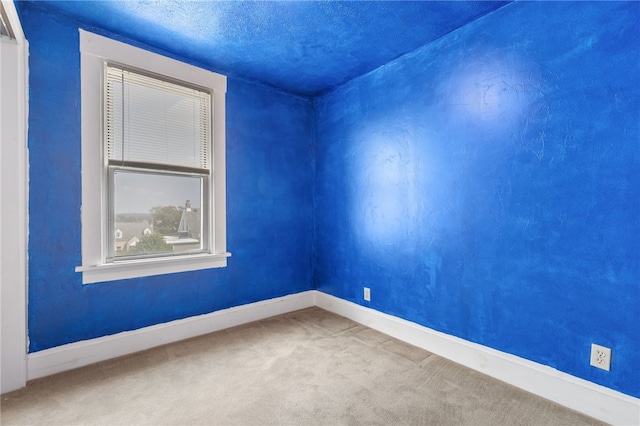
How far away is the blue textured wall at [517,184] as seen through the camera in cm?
166

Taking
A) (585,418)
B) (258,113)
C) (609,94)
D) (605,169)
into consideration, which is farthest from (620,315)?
(258,113)

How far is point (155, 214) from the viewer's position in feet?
8.68

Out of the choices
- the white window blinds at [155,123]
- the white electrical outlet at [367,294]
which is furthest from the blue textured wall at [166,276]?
the white electrical outlet at [367,294]

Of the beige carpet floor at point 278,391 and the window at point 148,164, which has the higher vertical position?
the window at point 148,164

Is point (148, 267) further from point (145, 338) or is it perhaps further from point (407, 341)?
point (407, 341)

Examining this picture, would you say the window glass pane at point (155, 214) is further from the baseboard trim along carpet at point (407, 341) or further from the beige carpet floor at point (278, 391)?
the beige carpet floor at point (278, 391)

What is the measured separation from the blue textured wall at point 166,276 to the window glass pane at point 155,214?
26cm

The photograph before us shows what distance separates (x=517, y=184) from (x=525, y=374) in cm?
128

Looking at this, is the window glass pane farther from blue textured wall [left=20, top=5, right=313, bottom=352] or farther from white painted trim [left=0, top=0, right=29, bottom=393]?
white painted trim [left=0, top=0, right=29, bottom=393]

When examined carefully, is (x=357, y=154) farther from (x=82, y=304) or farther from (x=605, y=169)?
(x=82, y=304)

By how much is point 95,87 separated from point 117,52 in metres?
0.35

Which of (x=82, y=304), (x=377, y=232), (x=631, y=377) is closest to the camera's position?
(x=631, y=377)

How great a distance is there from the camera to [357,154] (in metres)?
3.18

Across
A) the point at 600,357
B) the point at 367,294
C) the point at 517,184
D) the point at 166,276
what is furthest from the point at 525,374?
the point at 166,276
